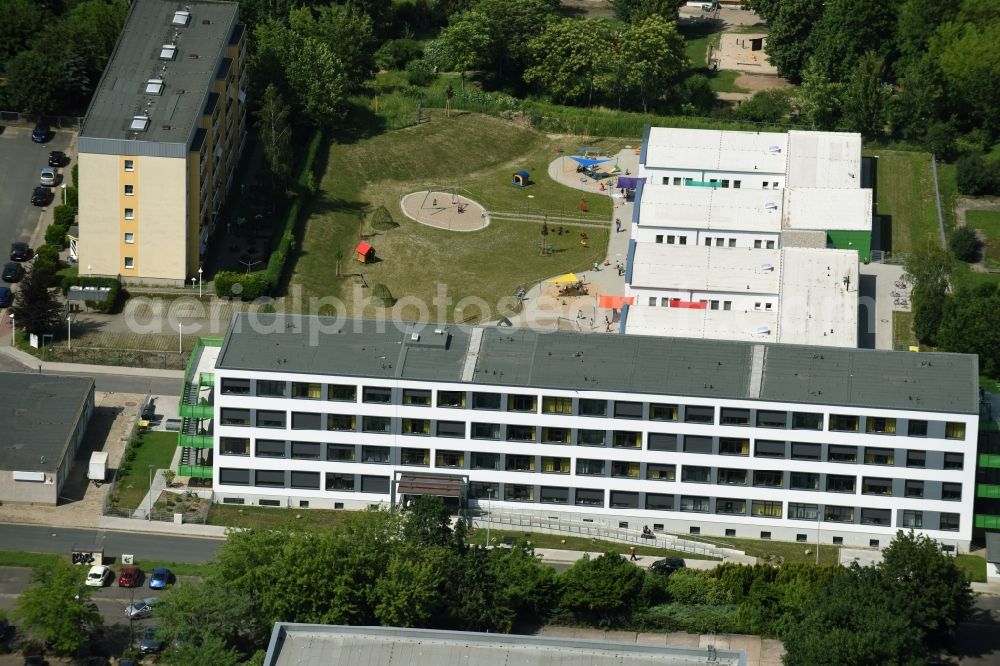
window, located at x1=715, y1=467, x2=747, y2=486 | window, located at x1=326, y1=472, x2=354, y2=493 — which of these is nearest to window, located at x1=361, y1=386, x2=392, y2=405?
window, located at x1=326, y1=472, x2=354, y2=493

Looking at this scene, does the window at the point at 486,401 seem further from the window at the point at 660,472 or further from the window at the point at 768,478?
the window at the point at 768,478

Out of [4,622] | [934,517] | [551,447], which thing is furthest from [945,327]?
[4,622]

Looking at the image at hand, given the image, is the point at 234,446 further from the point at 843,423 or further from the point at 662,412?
the point at 843,423

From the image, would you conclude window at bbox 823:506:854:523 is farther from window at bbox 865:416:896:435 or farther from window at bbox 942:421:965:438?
window at bbox 942:421:965:438

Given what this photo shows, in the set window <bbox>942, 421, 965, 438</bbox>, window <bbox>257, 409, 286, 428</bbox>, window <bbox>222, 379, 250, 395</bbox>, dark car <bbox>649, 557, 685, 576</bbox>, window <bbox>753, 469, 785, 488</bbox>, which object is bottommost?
dark car <bbox>649, 557, 685, 576</bbox>

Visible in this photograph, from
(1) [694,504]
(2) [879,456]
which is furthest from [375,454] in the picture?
(2) [879,456]

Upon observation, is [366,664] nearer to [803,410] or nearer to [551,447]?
[551,447]

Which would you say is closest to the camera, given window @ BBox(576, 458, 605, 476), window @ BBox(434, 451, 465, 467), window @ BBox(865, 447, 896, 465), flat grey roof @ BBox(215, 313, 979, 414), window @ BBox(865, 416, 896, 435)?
window @ BBox(865, 416, 896, 435)
